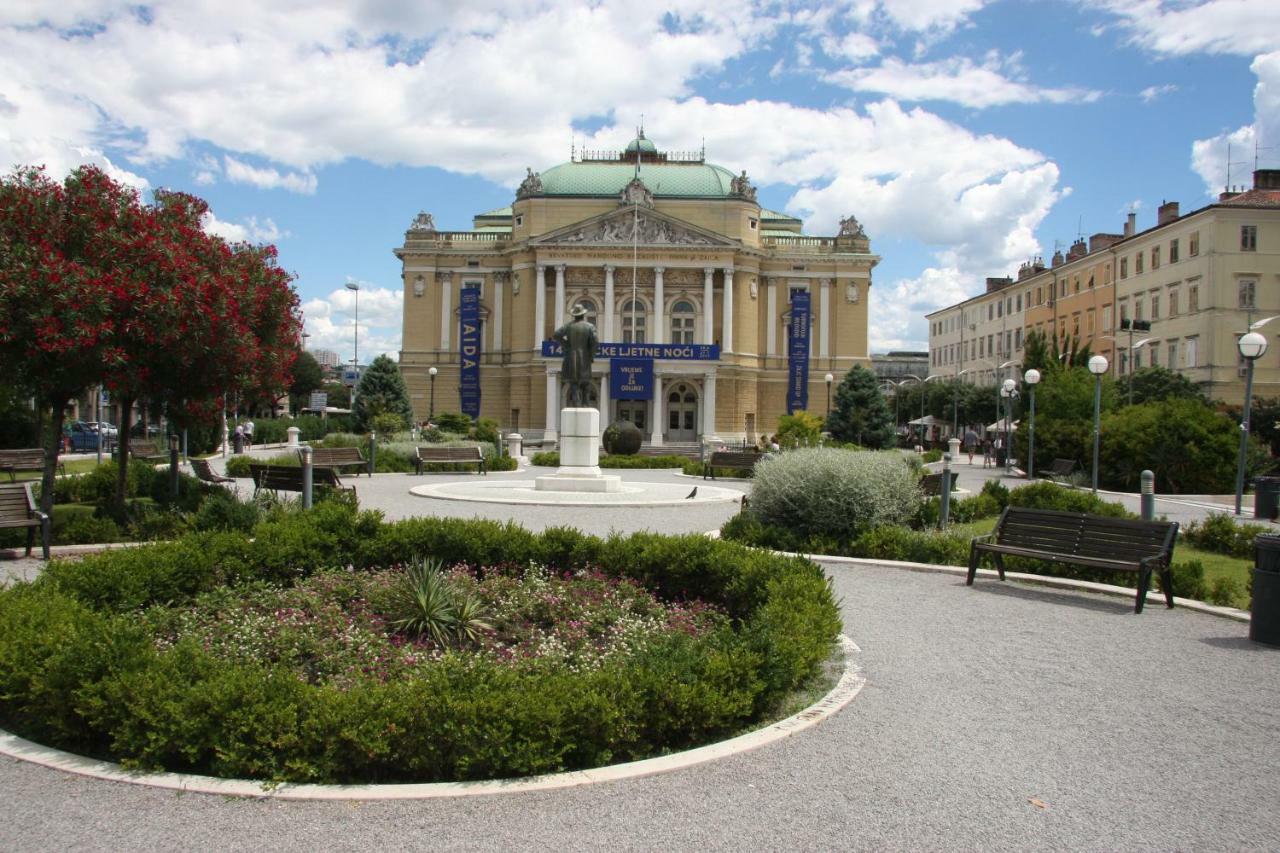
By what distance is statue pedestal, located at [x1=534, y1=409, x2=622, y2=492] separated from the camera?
Answer: 2288cm

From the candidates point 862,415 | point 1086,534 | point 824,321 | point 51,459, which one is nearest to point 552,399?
point 824,321

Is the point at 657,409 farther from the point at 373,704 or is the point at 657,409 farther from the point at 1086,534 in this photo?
the point at 373,704

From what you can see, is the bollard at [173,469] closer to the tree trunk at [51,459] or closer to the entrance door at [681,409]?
the tree trunk at [51,459]

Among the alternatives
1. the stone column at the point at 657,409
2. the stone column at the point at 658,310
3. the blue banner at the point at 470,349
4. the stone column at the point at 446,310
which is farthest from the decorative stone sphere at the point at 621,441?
the stone column at the point at 446,310

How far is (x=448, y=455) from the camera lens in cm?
3077

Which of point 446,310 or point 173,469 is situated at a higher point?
point 446,310

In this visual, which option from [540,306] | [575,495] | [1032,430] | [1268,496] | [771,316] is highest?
[771,316]

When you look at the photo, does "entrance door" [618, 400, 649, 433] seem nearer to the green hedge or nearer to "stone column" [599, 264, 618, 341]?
"stone column" [599, 264, 618, 341]

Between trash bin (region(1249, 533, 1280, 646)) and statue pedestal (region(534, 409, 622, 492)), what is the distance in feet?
50.3

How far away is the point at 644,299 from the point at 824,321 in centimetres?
1306

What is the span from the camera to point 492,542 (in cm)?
1010

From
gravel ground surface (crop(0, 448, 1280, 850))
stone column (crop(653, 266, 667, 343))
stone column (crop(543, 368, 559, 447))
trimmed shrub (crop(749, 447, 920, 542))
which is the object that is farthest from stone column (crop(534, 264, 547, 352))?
gravel ground surface (crop(0, 448, 1280, 850))

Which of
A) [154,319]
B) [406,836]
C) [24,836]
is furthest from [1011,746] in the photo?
[154,319]

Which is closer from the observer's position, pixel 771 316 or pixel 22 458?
pixel 22 458
